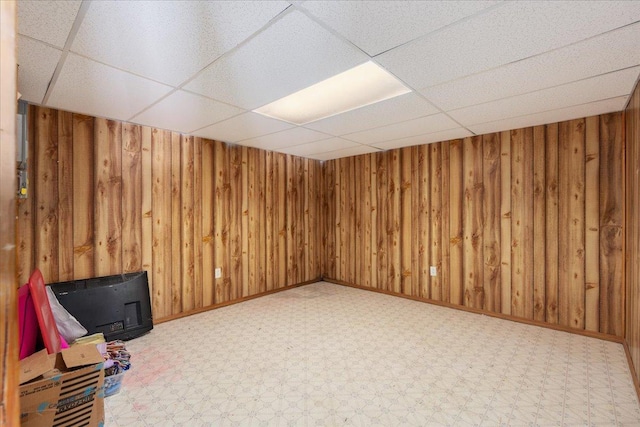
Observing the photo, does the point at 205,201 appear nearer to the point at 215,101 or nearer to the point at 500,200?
the point at 215,101

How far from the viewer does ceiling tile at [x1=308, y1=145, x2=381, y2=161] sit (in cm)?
417

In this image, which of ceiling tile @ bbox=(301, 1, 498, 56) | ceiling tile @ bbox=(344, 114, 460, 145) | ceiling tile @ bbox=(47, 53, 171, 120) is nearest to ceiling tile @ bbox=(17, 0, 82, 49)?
ceiling tile @ bbox=(47, 53, 171, 120)

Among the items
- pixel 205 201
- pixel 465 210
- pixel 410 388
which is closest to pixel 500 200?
pixel 465 210

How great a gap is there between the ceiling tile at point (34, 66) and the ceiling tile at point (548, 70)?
235 cm

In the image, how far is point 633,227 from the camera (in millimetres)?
2225

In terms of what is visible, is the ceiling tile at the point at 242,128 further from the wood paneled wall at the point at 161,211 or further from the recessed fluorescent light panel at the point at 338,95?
the wood paneled wall at the point at 161,211

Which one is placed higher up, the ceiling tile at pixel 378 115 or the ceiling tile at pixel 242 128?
the ceiling tile at pixel 242 128

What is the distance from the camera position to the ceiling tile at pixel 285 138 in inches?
130

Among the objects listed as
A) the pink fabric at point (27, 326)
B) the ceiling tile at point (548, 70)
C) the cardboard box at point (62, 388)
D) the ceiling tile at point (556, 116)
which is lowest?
the cardboard box at point (62, 388)

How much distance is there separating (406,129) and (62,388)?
10.9 feet

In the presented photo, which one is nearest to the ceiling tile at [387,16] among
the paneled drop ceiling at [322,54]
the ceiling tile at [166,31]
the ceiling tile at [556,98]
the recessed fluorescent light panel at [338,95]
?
the paneled drop ceiling at [322,54]

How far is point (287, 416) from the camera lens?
169 cm

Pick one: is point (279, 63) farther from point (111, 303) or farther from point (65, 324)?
point (111, 303)

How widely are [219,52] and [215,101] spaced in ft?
2.53
